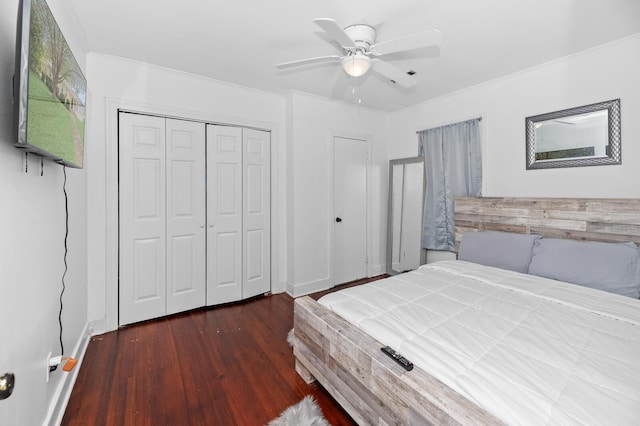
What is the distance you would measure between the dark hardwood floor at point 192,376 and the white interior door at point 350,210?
1343 mm

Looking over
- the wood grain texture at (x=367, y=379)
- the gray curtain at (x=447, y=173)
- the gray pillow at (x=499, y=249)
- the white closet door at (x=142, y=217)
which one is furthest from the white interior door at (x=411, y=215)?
the white closet door at (x=142, y=217)

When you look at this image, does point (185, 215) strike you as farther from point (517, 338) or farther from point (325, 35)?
point (517, 338)

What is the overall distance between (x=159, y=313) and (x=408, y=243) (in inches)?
128

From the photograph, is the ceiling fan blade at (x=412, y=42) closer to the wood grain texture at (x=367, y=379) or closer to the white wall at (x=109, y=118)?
the wood grain texture at (x=367, y=379)

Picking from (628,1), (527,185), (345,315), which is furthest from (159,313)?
(628,1)

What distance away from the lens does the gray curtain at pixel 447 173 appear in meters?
3.29

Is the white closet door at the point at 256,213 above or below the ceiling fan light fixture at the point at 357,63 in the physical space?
below

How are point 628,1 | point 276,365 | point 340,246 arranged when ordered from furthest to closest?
point 340,246 → point 276,365 → point 628,1

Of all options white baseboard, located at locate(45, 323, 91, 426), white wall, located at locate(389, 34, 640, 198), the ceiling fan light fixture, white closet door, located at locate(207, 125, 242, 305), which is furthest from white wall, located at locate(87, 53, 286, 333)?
white wall, located at locate(389, 34, 640, 198)

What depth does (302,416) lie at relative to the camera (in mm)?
1589

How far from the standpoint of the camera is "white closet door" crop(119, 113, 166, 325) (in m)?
2.70

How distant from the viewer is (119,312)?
2.69 m

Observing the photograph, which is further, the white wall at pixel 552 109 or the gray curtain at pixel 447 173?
the gray curtain at pixel 447 173

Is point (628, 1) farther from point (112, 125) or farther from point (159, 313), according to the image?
point (159, 313)
